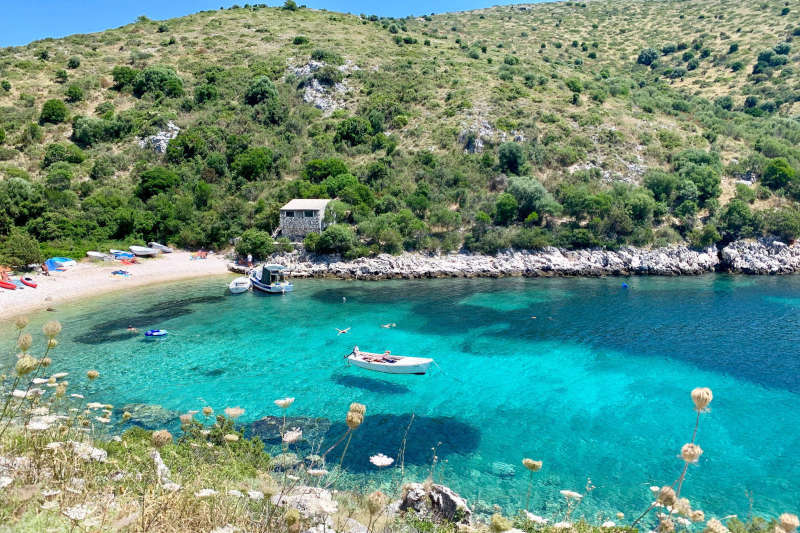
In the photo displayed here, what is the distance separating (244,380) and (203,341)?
7.10 m

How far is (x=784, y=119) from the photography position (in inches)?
2702

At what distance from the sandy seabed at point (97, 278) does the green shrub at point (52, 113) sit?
37.1m

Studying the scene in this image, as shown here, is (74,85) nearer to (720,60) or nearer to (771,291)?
(771,291)

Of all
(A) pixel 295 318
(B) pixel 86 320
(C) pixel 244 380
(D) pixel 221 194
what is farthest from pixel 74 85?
(C) pixel 244 380

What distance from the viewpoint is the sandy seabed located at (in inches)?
1260

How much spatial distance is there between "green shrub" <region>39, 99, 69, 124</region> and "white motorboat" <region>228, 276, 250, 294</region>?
4994 centimetres

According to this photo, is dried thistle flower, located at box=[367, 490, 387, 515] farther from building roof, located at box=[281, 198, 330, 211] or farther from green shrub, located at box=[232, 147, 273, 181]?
green shrub, located at box=[232, 147, 273, 181]

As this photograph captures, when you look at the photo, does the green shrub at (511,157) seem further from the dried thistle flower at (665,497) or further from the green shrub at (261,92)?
the dried thistle flower at (665,497)

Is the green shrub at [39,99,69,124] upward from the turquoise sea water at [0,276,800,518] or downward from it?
upward

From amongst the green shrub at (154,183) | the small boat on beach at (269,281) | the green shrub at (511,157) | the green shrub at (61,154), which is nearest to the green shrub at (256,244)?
the small boat on beach at (269,281)

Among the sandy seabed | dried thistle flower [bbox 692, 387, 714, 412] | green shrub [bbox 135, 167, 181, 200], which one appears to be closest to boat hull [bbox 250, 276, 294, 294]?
the sandy seabed

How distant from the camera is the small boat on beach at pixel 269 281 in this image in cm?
3766

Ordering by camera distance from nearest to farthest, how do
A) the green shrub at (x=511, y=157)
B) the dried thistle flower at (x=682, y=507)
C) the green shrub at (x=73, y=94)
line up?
the dried thistle flower at (x=682, y=507) < the green shrub at (x=511, y=157) < the green shrub at (x=73, y=94)

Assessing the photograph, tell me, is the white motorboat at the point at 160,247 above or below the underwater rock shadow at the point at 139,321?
above
